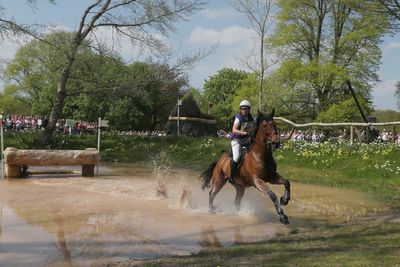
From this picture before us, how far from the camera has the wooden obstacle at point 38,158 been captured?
16.9 meters

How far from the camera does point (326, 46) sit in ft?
132

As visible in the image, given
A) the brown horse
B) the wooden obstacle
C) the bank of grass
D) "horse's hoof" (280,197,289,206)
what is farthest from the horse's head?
the wooden obstacle

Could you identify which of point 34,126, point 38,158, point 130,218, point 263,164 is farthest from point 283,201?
point 34,126

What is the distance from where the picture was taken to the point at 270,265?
6.07 m

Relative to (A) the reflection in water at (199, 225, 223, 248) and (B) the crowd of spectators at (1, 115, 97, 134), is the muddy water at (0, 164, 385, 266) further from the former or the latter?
(B) the crowd of spectators at (1, 115, 97, 134)

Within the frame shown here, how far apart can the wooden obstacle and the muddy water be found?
2.29ft

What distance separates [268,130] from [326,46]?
32.7 metres

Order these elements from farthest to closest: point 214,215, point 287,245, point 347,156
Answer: point 347,156 → point 214,215 → point 287,245

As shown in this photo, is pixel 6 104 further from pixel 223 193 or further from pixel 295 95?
pixel 223 193

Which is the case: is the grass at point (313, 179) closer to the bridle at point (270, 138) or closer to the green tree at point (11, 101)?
the bridle at point (270, 138)

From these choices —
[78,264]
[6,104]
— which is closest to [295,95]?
[78,264]

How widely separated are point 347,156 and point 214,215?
11.2m

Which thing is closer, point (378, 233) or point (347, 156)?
point (378, 233)

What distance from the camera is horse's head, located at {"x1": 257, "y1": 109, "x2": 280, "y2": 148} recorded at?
9.74m
